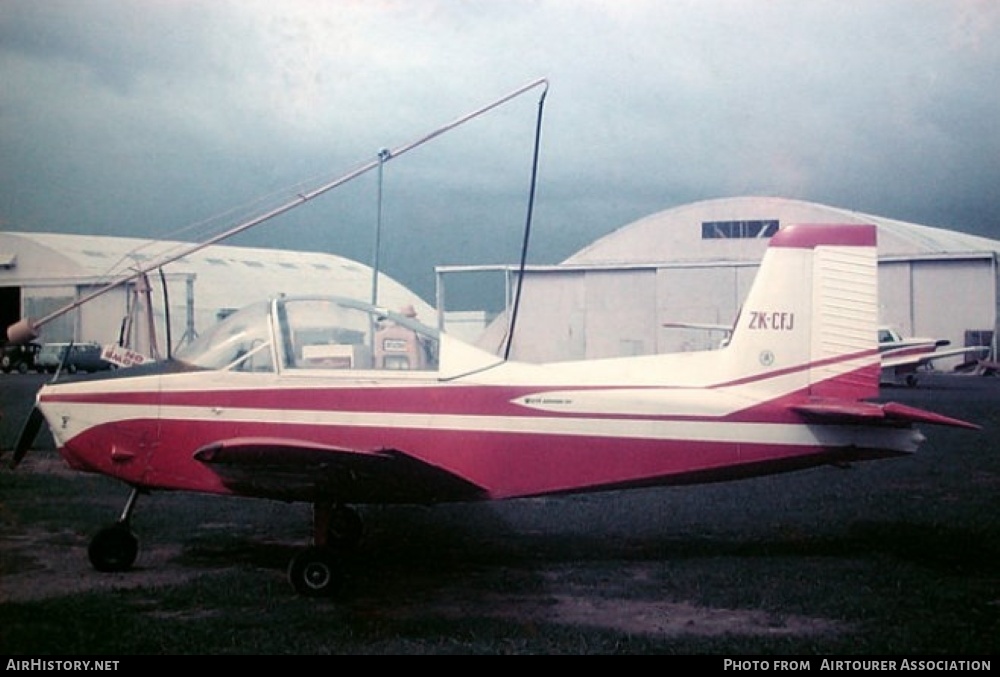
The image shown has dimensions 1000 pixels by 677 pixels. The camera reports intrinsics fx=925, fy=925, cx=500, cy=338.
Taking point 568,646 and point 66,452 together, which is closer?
point 568,646

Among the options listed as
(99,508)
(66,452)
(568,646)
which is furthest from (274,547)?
(568,646)

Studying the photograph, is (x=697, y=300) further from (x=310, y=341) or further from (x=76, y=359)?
(x=310, y=341)

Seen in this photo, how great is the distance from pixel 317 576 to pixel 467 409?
4.18 feet

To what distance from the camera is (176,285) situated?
22.4 meters

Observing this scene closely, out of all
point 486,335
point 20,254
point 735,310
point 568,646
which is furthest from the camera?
point 735,310

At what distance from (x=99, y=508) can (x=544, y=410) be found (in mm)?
4257

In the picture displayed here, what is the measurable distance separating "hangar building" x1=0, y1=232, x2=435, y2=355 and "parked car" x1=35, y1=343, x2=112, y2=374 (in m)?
1.00

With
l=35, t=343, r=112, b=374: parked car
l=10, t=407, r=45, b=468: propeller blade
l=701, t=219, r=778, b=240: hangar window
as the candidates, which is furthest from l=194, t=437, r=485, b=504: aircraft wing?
l=35, t=343, r=112, b=374: parked car

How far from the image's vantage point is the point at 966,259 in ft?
78.3

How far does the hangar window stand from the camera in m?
21.6

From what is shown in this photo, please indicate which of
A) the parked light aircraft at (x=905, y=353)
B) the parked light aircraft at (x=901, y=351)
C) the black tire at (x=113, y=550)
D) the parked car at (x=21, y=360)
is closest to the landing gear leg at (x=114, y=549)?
the black tire at (x=113, y=550)

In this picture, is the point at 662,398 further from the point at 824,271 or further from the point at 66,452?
the point at 66,452

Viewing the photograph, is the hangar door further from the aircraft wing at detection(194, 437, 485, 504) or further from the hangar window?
the aircraft wing at detection(194, 437, 485, 504)

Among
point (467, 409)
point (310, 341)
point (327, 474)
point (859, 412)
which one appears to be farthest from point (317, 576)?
point (859, 412)
